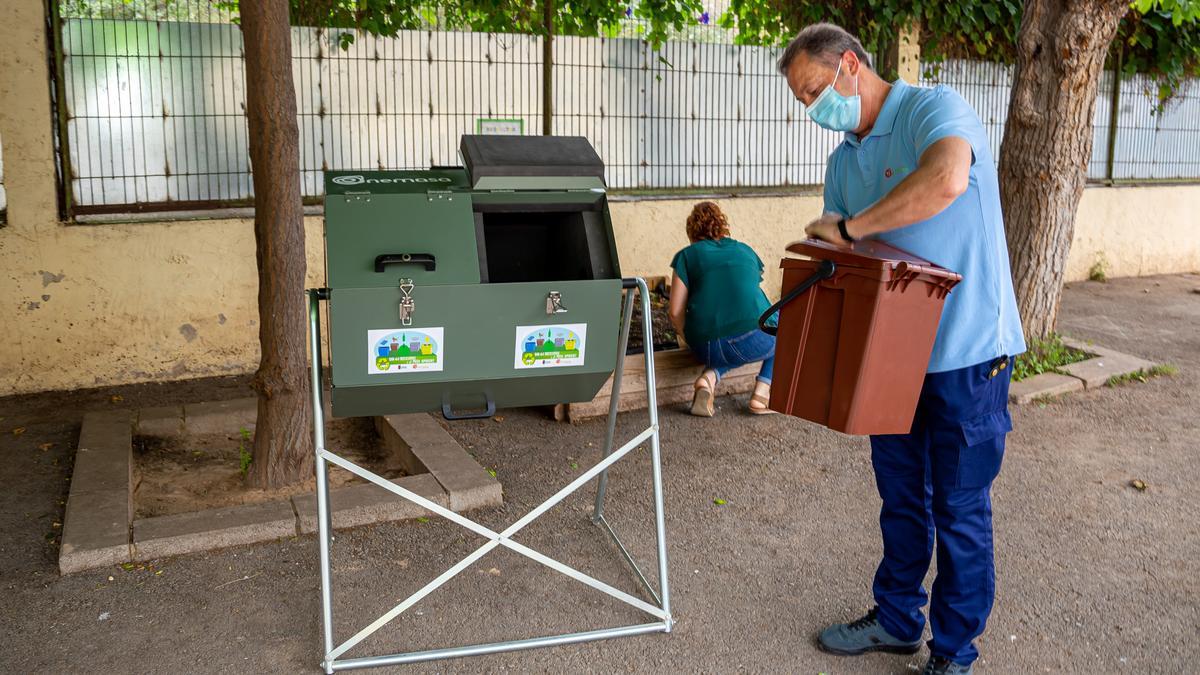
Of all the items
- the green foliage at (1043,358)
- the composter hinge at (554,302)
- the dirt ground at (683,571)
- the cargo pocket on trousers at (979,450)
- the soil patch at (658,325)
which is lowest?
the dirt ground at (683,571)

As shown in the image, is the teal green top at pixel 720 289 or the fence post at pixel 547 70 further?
the fence post at pixel 547 70

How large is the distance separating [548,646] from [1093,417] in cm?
422

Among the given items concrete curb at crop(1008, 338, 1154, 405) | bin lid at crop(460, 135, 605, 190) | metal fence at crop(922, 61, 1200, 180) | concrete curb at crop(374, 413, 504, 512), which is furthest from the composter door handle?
metal fence at crop(922, 61, 1200, 180)

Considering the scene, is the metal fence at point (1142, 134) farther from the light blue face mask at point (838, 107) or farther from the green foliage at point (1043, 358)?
the light blue face mask at point (838, 107)

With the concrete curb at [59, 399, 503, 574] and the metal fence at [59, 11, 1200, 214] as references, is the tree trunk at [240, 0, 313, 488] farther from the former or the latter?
the metal fence at [59, 11, 1200, 214]

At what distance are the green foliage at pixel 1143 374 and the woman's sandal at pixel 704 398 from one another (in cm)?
286

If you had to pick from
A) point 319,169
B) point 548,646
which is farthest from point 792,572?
point 319,169

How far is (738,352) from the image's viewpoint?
20.1 ft

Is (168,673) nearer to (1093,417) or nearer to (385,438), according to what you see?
(385,438)

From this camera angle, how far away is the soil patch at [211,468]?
4.77 metres

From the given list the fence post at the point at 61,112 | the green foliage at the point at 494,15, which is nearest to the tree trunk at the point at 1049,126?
the green foliage at the point at 494,15

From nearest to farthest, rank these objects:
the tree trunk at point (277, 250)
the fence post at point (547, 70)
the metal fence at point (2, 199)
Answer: the tree trunk at point (277, 250) < the metal fence at point (2, 199) < the fence post at point (547, 70)

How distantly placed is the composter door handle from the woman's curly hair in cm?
300

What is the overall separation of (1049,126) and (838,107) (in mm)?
4045
